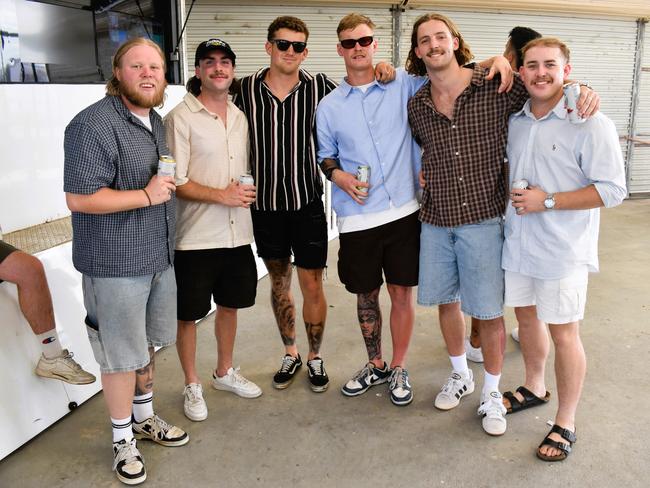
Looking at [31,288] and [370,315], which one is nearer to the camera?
[31,288]

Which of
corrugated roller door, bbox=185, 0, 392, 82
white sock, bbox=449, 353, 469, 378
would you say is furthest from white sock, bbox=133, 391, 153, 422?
corrugated roller door, bbox=185, 0, 392, 82

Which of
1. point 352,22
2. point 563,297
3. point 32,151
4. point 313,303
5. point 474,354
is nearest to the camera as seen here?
point 563,297

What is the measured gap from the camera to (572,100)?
7.48ft

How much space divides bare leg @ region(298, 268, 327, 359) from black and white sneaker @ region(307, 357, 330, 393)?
0.15 ft

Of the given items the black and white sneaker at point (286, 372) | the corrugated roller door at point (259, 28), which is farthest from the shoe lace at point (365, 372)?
the corrugated roller door at point (259, 28)

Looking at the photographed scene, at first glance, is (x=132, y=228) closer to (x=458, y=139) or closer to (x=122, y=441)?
(x=122, y=441)

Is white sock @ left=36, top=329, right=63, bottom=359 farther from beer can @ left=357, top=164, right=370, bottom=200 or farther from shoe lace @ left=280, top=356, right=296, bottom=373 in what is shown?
beer can @ left=357, top=164, right=370, bottom=200

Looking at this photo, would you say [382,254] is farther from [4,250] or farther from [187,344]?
[4,250]

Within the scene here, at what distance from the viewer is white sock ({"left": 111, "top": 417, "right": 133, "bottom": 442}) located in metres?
2.58

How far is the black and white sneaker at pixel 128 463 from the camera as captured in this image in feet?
8.26

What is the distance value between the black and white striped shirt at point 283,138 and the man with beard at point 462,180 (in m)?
0.57

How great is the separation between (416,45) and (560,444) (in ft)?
6.68

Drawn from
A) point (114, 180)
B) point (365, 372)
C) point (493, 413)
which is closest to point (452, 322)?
point (493, 413)

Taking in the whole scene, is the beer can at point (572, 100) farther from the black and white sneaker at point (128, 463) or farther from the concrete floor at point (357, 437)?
the black and white sneaker at point (128, 463)
